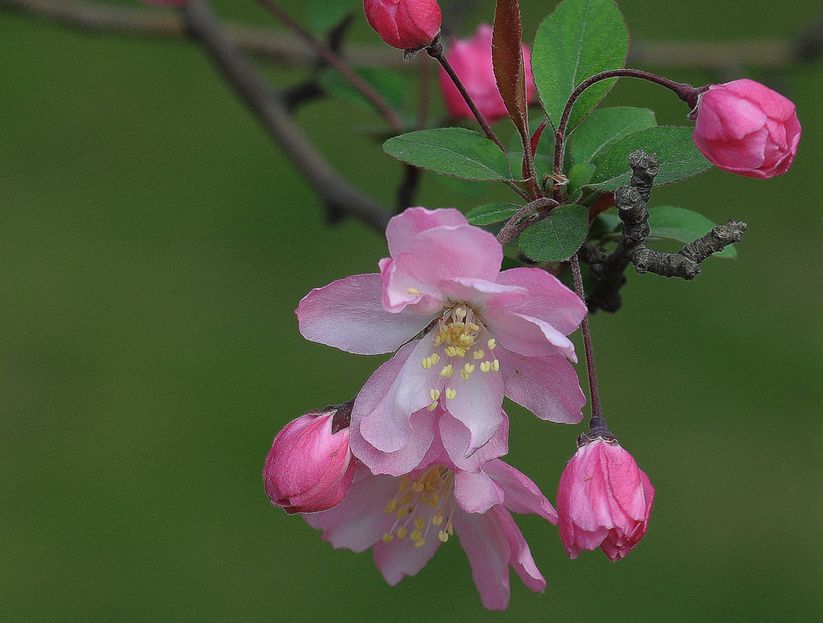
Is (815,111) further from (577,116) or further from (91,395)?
(577,116)

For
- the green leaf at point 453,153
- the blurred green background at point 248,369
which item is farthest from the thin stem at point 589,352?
the blurred green background at point 248,369

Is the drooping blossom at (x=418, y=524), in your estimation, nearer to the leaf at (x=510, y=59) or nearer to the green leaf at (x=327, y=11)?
the leaf at (x=510, y=59)

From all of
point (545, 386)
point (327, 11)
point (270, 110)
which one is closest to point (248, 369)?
point (270, 110)

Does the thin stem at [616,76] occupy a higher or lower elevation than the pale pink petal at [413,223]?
higher

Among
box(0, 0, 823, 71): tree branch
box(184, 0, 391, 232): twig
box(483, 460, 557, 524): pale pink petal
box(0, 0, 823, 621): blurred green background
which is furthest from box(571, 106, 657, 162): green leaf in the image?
box(0, 0, 823, 621): blurred green background

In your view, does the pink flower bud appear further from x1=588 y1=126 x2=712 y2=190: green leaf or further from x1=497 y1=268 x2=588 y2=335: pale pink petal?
x1=588 y1=126 x2=712 y2=190: green leaf

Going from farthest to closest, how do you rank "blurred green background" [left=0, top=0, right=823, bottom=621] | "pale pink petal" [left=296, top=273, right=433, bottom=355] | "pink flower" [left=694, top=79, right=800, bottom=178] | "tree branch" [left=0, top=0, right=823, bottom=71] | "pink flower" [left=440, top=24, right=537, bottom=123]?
"blurred green background" [left=0, top=0, right=823, bottom=621]
"tree branch" [left=0, top=0, right=823, bottom=71]
"pink flower" [left=440, top=24, right=537, bottom=123]
"pale pink petal" [left=296, top=273, right=433, bottom=355]
"pink flower" [left=694, top=79, right=800, bottom=178]

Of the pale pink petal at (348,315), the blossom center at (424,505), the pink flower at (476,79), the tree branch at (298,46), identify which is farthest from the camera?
the tree branch at (298,46)

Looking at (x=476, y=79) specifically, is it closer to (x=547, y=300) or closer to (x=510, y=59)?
(x=510, y=59)
